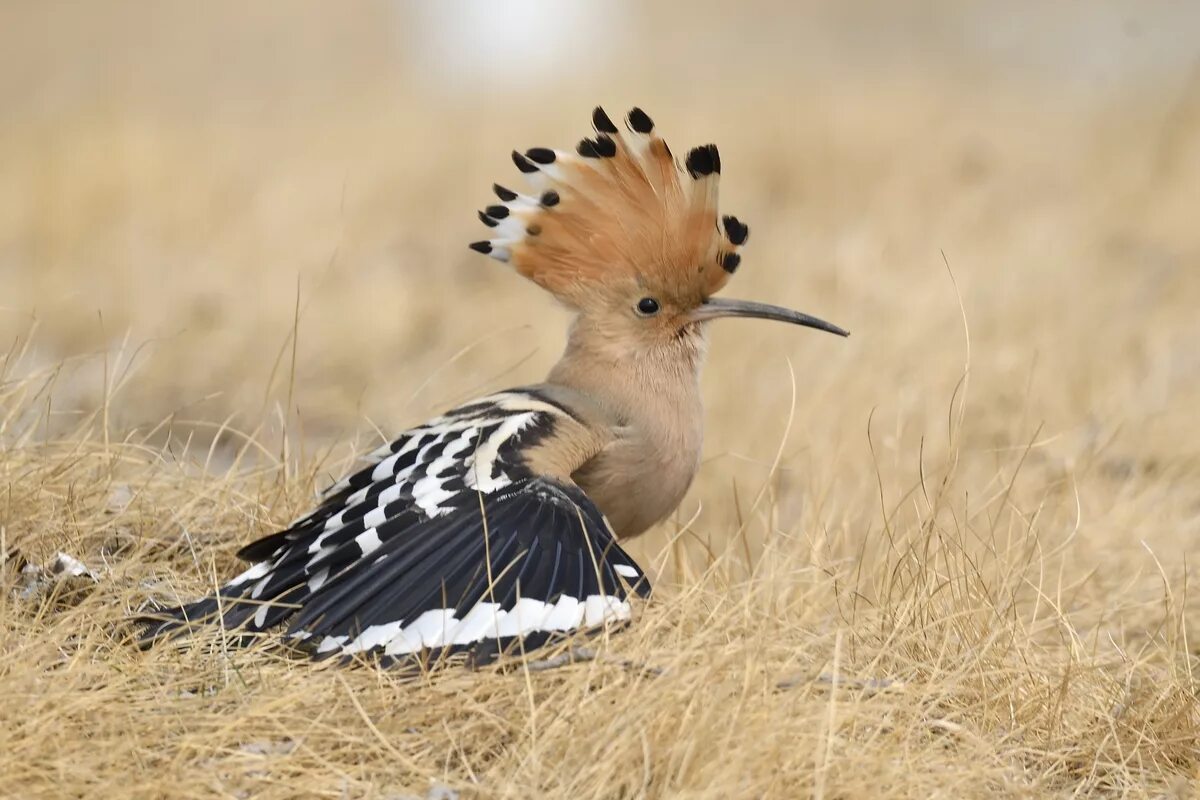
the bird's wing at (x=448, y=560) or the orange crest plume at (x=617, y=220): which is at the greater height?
the orange crest plume at (x=617, y=220)

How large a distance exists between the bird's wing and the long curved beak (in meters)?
0.49

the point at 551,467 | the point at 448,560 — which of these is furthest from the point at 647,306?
the point at 448,560

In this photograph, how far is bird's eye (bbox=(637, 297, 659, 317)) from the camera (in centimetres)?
321

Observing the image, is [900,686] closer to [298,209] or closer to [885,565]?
[885,565]

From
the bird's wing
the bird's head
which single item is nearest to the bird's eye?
the bird's head

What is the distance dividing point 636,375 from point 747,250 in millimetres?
4008

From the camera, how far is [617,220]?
10.4ft

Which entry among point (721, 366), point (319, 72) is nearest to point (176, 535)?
point (721, 366)

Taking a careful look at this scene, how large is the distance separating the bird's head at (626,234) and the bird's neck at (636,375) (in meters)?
0.01

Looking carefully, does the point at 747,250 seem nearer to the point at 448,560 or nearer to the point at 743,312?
the point at 743,312

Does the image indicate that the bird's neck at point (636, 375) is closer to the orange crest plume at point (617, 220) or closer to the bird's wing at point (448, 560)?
the orange crest plume at point (617, 220)

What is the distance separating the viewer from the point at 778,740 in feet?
7.20

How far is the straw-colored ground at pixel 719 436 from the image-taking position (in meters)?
2.24

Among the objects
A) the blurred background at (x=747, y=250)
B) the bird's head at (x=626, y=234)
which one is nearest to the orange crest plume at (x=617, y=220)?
the bird's head at (x=626, y=234)
